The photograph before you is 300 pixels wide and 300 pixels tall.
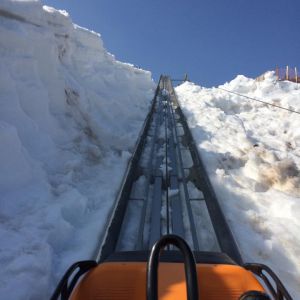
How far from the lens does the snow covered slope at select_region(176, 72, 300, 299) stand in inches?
154

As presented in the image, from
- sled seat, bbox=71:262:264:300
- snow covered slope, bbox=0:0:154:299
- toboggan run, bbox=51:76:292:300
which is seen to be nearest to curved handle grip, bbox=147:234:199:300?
toboggan run, bbox=51:76:292:300

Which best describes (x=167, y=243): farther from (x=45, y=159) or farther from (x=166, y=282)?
(x=45, y=159)

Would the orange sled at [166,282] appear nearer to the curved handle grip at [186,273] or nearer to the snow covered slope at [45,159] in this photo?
the curved handle grip at [186,273]

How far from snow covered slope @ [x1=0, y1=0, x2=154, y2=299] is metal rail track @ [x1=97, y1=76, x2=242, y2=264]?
22 cm

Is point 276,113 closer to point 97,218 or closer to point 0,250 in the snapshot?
point 97,218

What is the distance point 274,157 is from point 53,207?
402cm

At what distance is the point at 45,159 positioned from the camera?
5207 millimetres

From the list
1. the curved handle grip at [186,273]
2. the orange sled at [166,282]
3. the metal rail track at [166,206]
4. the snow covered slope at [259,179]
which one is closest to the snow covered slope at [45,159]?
the metal rail track at [166,206]

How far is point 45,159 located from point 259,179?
3.38 m

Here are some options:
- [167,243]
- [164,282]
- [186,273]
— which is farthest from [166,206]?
[186,273]

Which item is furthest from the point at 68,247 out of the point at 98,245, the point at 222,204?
the point at 222,204

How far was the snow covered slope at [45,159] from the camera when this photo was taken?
3221mm

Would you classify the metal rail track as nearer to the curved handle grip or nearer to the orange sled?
the orange sled

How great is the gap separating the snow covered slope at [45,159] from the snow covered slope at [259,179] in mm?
1698
